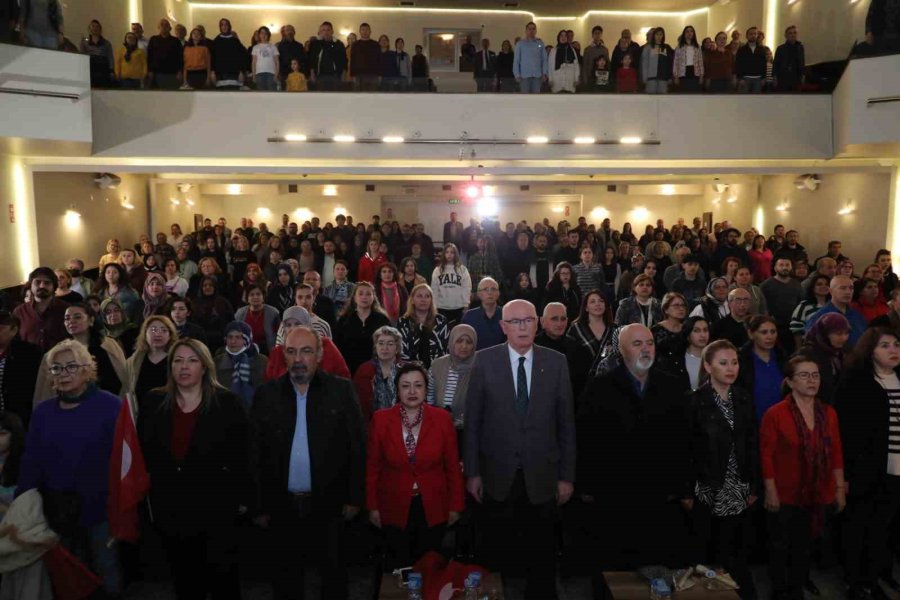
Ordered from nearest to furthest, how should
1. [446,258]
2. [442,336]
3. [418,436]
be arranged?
1. [418,436]
2. [442,336]
3. [446,258]

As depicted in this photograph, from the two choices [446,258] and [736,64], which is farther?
[736,64]

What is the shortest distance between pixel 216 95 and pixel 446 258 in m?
4.88

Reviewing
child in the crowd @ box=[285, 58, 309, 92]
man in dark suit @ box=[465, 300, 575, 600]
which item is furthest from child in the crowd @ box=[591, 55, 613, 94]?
man in dark suit @ box=[465, 300, 575, 600]

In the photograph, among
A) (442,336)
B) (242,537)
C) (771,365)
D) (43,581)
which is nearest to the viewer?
(43,581)

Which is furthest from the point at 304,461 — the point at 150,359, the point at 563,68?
the point at 563,68

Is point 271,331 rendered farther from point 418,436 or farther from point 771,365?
point 771,365

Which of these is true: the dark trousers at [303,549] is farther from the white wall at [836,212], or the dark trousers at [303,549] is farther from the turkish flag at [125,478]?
the white wall at [836,212]

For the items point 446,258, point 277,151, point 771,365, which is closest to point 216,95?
point 277,151

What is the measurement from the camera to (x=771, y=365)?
4164 millimetres

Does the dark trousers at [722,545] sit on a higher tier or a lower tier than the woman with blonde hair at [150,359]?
lower

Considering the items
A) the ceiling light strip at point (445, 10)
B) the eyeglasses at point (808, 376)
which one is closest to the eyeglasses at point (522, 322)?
the eyeglasses at point (808, 376)

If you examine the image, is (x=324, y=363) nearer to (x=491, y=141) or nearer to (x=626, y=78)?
(x=491, y=141)

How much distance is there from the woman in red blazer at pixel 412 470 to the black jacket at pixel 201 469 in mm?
654

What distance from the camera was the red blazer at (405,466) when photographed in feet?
11.3
